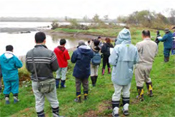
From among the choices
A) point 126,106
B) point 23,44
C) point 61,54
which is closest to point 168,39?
point 61,54

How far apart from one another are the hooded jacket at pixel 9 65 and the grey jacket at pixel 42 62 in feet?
6.15

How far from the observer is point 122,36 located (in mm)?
4062

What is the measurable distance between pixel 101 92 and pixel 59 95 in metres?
1.44

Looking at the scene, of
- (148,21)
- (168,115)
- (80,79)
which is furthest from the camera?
(148,21)

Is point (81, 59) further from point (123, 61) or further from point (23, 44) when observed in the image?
point (23, 44)

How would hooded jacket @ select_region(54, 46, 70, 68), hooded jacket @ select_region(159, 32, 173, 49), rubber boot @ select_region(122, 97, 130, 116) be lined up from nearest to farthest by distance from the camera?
rubber boot @ select_region(122, 97, 130, 116)
hooded jacket @ select_region(54, 46, 70, 68)
hooded jacket @ select_region(159, 32, 173, 49)

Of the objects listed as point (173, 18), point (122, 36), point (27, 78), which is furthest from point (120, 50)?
point (173, 18)

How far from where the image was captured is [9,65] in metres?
5.38

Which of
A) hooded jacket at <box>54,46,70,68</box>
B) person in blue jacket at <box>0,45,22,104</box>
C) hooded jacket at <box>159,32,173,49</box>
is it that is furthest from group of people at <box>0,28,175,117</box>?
hooded jacket at <box>159,32,173,49</box>

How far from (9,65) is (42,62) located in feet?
7.46

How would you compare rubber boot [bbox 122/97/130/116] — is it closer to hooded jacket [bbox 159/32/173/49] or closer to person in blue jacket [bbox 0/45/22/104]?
person in blue jacket [bbox 0/45/22/104]

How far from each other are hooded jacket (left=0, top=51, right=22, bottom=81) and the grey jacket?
187 centimetres

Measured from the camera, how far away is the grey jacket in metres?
3.62

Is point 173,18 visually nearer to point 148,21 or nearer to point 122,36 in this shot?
point 148,21
